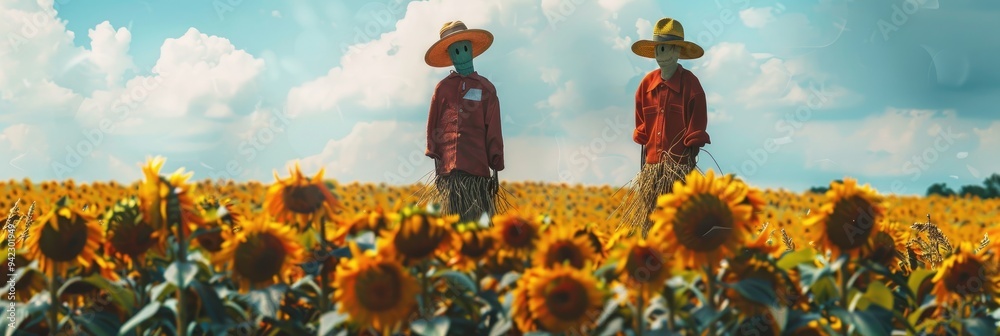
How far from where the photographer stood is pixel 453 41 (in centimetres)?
613

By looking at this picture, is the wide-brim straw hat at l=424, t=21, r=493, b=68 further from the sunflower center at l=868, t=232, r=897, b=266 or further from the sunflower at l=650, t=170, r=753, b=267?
the sunflower at l=650, t=170, r=753, b=267

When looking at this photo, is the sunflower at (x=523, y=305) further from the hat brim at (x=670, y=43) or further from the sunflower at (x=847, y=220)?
the hat brim at (x=670, y=43)

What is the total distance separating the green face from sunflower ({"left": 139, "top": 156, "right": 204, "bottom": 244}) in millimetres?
3660

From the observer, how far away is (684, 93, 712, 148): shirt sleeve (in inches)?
227

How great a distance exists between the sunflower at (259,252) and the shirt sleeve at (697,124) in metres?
3.65

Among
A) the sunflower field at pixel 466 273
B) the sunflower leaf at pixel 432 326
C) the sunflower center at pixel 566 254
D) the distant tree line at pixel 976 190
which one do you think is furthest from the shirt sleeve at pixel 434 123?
the distant tree line at pixel 976 190

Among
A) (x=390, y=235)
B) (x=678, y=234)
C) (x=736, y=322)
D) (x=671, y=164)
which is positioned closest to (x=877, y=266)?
(x=736, y=322)

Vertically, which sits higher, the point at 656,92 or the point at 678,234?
the point at 656,92

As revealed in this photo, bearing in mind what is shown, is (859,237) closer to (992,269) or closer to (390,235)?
(992,269)

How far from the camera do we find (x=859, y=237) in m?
2.48

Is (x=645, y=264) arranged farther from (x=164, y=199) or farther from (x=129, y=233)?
(x=129, y=233)

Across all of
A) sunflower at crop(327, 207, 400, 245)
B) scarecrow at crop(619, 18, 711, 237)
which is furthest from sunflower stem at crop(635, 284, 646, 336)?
scarecrow at crop(619, 18, 711, 237)

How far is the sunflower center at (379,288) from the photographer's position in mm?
2278

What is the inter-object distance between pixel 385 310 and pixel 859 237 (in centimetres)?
128
